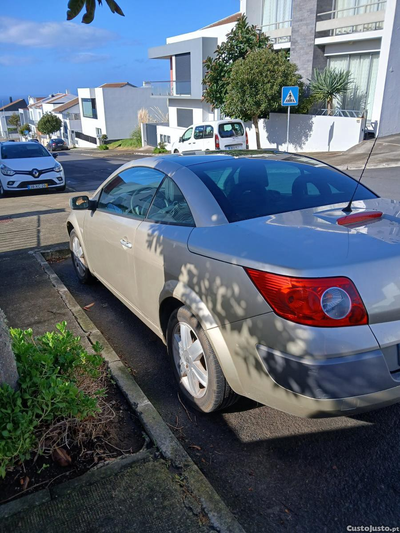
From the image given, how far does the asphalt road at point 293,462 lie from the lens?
2.18 metres

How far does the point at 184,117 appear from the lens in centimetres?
3838

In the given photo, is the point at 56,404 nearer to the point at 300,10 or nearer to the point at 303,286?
the point at 303,286

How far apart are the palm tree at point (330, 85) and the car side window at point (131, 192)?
19420mm

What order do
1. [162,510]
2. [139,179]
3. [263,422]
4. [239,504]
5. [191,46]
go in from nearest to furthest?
[162,510]
[239,504]
[263,422]
[139,179]
[191,46]

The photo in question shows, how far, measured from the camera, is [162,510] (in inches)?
82.0

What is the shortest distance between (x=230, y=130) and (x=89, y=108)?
49361 millimetres

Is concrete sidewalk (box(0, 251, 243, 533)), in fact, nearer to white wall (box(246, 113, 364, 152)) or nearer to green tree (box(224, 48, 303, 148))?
white wall (box(246, 113, 364, 152))

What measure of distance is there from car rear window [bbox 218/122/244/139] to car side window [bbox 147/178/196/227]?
15.8 m

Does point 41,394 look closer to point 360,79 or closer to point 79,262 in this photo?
point 79,262

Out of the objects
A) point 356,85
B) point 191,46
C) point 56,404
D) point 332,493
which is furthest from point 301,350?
point 191,46

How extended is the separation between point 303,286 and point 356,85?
75.0ft

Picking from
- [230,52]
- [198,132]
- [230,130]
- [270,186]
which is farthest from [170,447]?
[230,52]

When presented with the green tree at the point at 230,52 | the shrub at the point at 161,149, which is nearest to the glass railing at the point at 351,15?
the green tree at the point at 230,52

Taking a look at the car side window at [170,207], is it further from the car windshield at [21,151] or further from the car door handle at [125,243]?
the car windshield at [21,151]
